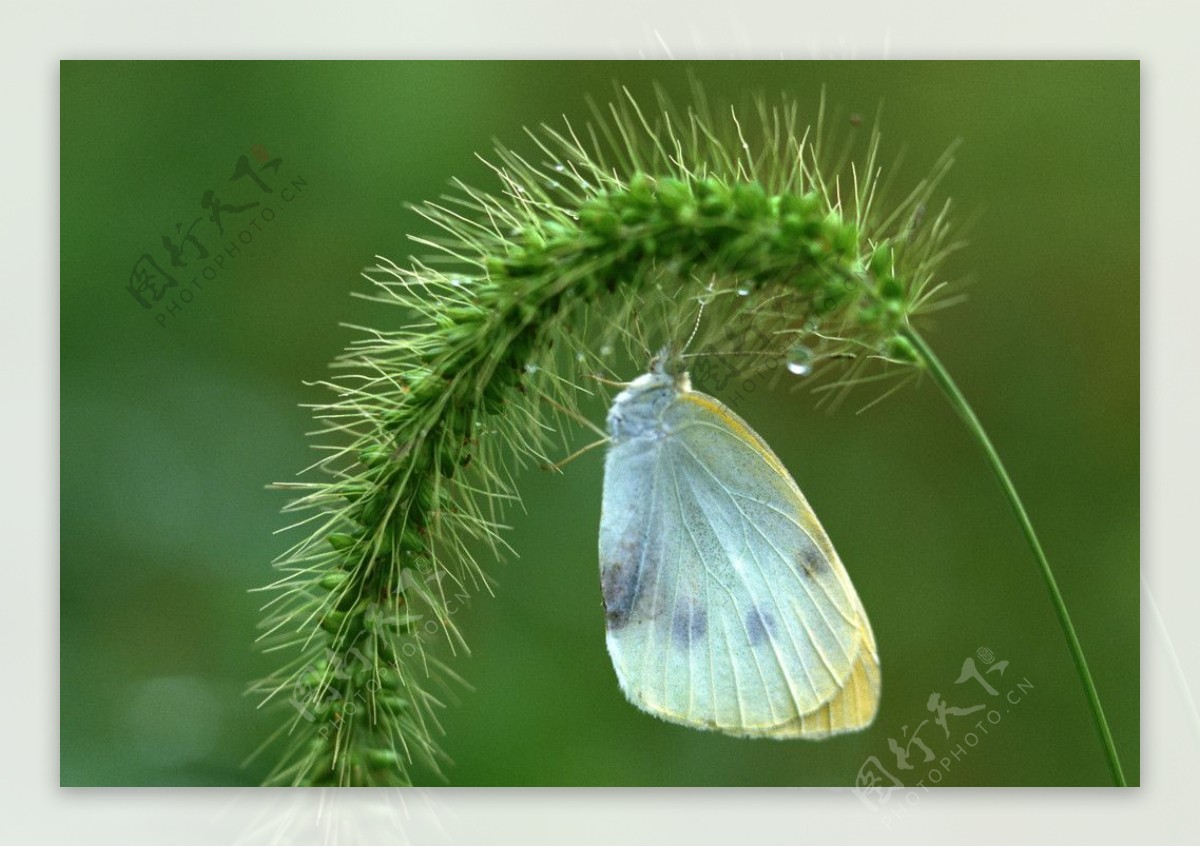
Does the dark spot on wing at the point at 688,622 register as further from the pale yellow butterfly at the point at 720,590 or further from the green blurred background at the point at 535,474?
the green blurred background at the point at 535,474

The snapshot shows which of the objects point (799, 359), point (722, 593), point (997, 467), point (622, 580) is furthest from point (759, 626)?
point (997, 467)

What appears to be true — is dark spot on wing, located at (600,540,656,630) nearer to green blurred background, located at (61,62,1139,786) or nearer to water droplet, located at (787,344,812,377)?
green blurred background, located at (61,62,1139,786)

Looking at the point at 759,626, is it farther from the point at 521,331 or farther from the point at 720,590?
the point at 521,331

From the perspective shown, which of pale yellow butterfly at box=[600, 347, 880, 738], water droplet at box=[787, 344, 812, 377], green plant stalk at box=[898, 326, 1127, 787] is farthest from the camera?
pale yellow butterfly at box=[600, 347, 880, 738]

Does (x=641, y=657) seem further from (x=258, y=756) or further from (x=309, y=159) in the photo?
(x=309, y=159)

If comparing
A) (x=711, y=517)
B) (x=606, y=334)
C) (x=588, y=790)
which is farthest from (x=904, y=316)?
(x=588, y=790)

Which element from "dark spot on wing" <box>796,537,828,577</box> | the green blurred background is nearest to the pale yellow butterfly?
"dark spot on wing" <box>796,537,828,577</box>
